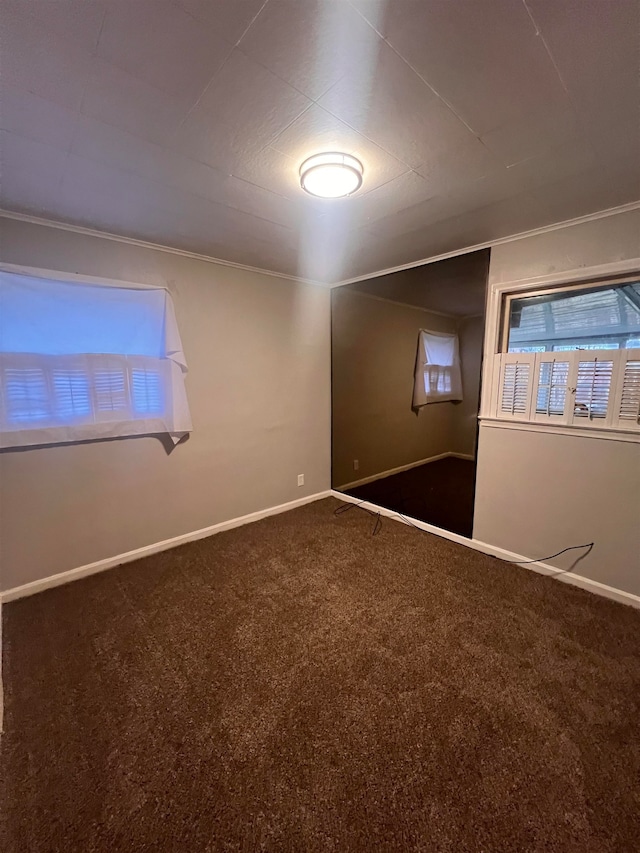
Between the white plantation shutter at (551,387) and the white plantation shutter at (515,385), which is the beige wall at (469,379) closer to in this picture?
the white plantation shutter at (515,385)

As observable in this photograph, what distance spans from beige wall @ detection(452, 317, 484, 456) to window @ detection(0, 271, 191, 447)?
2190 mm

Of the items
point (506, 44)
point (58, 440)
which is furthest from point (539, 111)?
point (58, 440)

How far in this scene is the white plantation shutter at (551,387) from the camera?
2.15m

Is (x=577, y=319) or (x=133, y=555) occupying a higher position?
(x=577, y=319)

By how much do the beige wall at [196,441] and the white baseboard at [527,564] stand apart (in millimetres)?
1058

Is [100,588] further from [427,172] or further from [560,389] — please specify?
[560,389]

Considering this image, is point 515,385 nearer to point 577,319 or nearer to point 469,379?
point 469,379

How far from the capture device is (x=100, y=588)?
2.20 meters

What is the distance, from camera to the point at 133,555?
2.54 meters

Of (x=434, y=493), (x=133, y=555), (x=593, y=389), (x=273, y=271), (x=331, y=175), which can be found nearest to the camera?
(x=331, y=175)

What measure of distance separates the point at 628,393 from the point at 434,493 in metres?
1.63

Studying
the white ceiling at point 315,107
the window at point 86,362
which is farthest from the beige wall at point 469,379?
the window at point 86,362

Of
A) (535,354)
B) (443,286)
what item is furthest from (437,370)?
(535,354)

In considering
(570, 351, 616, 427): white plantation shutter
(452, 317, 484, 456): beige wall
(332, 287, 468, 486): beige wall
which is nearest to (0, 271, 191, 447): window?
(332, 287, 468, 486): beige wall
